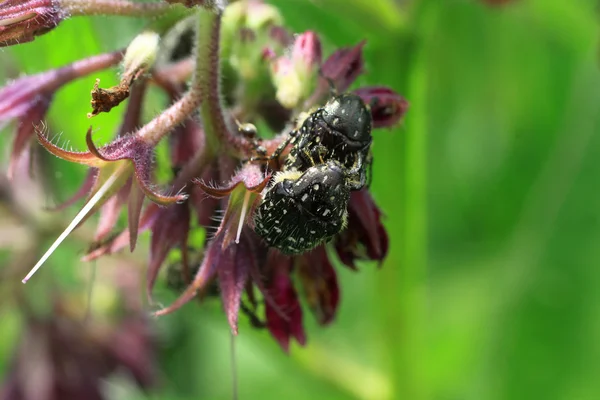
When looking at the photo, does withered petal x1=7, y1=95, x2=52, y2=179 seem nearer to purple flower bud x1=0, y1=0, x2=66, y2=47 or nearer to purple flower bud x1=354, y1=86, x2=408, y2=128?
purple flower bud x1=0, y1=0, x2=66, y2=47

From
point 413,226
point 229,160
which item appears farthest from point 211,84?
point 413,226

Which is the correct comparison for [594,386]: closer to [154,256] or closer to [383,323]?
[383,323]

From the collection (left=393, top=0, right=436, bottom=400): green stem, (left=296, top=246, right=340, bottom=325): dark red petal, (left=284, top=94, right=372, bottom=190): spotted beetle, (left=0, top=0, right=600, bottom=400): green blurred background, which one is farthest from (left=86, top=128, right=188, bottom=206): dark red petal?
(left=393, top=0, right=436, bottom=400): green stem

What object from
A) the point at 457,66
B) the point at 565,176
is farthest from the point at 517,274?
the point at 457,66

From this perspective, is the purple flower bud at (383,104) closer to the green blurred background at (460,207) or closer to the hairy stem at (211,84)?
the hairy stem at (211,84)

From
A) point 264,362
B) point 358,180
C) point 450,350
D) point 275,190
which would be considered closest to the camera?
point 275,190
